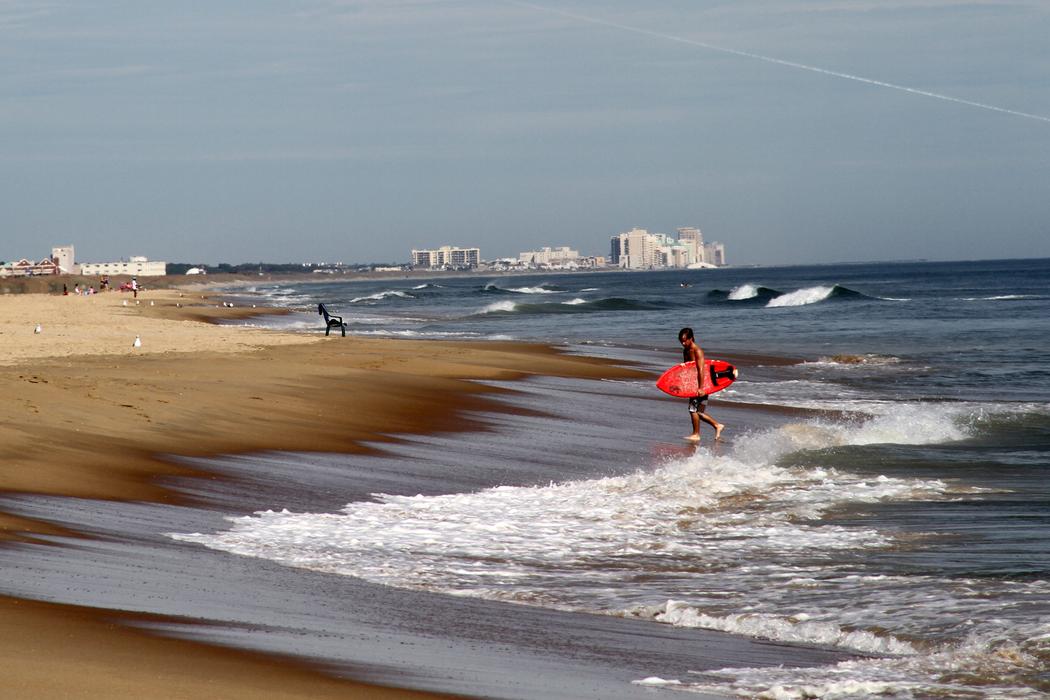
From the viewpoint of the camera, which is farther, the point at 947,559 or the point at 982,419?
the point at 982,419

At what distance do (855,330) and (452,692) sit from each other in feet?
150

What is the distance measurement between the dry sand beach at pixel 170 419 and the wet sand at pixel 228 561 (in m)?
0.02

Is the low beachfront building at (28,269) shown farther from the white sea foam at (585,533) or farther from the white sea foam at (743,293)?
the white sea foam at (585,533)

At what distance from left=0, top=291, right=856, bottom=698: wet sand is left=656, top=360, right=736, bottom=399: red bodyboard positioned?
2.12 meters

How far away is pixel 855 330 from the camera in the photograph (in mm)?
49188

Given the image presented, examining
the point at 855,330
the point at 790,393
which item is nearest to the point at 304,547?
the point at 790,393

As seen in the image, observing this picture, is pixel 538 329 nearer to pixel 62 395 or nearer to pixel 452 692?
pixel 62 395

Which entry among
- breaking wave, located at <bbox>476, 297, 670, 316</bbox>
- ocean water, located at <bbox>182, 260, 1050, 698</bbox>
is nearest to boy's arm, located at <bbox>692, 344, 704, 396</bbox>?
ocean water, located at <bbox>182, 260, 1050, 698</bbox>

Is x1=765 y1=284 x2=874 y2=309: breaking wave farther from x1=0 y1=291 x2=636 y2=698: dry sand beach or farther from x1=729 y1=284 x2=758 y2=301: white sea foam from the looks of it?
x1=0 y1=291 x2=636 y2=698: dry sand beach

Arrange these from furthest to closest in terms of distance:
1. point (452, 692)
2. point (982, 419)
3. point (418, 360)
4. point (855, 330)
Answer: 1. point (855, 330)
2. point (418, 360)
3. point (982, 419)
4. point (452, 692)

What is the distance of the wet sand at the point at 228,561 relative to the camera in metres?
5.43

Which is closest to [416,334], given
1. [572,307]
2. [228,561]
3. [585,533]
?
[572,307]

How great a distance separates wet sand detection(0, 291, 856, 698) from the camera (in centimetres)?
543

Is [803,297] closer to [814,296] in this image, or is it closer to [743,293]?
[814,296]
